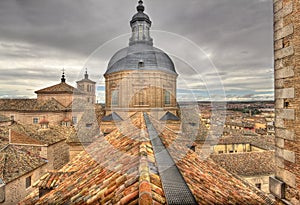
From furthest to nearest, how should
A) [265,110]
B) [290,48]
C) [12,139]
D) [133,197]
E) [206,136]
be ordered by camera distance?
[265,110] < [12,139] < [206,136] < [290,48] < [133,197]

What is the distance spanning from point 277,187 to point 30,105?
96.3 feet

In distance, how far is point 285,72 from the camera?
3596mm

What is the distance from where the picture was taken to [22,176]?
1096 centimetres

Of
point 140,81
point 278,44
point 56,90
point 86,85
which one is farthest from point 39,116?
point 278,44

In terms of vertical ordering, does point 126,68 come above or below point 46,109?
above

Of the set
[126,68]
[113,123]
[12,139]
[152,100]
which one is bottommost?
[12,139]

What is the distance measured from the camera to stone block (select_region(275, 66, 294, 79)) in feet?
11.3

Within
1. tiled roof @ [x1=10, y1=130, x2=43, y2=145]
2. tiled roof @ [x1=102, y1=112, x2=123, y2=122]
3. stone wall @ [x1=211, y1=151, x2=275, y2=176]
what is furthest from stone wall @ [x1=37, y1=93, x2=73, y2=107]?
stone wall @ [x1=211, y1=151, x2=275, y2=176]

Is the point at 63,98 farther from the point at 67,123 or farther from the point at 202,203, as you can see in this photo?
the point at 202,203

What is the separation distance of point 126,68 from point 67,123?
15.2 m

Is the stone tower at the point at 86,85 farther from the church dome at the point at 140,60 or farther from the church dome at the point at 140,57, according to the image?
the church dome at the point at 140,60

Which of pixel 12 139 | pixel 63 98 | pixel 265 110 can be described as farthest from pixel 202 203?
pixel 265 110

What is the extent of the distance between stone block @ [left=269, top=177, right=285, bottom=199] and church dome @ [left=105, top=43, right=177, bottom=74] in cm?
1188

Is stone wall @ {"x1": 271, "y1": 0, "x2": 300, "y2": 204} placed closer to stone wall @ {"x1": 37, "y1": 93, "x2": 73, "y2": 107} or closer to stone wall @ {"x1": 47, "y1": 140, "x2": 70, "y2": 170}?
stone wall @ {"x1": 47, "y1": 140, "x2": 70, "y2": 170}
